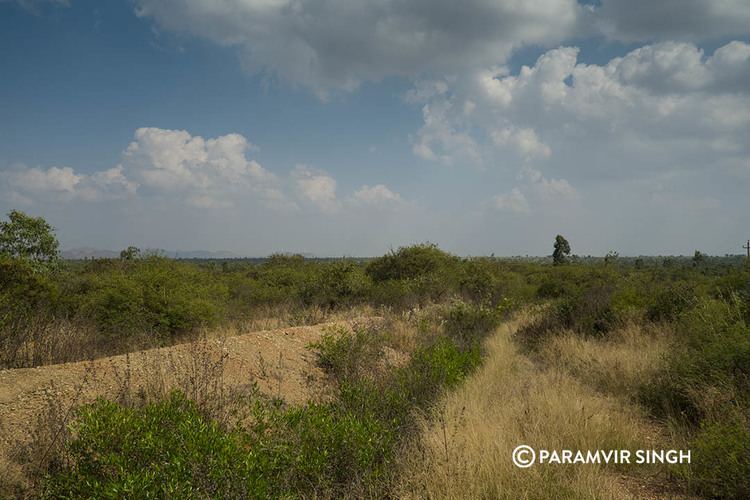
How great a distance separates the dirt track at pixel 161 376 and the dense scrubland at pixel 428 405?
0.47 metres

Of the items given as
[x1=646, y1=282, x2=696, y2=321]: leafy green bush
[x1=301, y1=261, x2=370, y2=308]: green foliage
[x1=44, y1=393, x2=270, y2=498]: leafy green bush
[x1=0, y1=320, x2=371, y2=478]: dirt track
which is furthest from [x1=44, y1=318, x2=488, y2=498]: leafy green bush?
[x1=301, y1=261, x2=370, y2=308]: green foliage

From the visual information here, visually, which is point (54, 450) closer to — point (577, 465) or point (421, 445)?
point (421, 445)

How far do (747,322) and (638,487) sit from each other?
5.38m

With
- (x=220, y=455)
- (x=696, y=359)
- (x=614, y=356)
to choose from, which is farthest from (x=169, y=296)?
(x=696, y=359)

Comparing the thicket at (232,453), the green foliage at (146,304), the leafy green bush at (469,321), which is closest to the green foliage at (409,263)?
the leafy green bush at (469,321)

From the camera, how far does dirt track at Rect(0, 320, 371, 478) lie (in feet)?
16.4

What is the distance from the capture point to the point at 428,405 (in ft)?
19.2

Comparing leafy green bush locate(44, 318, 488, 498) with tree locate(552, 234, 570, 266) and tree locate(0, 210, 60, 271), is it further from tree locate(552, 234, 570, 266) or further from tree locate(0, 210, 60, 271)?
tree locate(552, 234, 570, 266)

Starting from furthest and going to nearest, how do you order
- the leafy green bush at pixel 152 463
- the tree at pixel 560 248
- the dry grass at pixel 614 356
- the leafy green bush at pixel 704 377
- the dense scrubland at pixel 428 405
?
1. the tree at pixel 560 248
2. the dry grass at pixel 614 356
3. the leafy green bush at pixel 704 377
4. the dense scrubland at pixel 428 405
5. the leafy green bush at pixel 152 463

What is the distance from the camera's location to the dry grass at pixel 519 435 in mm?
3678

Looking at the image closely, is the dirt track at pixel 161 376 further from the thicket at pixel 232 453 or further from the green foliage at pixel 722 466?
the green foliage at pixel 722 466

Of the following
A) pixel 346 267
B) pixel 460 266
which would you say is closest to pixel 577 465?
pixel 346 267

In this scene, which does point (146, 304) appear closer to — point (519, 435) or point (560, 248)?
point (519, 435)

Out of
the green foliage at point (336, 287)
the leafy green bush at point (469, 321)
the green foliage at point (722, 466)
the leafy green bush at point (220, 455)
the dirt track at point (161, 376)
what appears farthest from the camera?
the green foliage at point (336, 287)
